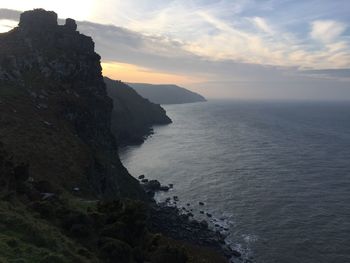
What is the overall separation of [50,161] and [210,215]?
138ft

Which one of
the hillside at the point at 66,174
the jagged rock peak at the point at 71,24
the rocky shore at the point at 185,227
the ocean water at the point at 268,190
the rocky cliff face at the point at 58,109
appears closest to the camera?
the hillside at the point at 66,174

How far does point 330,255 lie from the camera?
247 feet

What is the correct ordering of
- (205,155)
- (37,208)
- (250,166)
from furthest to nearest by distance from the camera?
(205,155), (250,166), (37,208)

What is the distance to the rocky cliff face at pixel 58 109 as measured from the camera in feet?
239

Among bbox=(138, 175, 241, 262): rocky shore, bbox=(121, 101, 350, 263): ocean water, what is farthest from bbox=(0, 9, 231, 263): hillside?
bbox=(121, 101, 350, 263): ocean water

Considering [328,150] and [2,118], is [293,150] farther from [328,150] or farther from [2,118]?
[2,118]

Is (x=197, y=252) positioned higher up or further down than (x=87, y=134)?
further down

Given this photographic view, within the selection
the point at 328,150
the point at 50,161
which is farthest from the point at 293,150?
the point at 50,161

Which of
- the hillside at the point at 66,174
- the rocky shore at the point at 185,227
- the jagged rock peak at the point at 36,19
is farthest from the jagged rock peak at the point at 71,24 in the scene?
the rocky shore at the point at 185,227

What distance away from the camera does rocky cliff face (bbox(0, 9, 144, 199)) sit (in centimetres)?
7275

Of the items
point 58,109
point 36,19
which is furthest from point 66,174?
point 36,19

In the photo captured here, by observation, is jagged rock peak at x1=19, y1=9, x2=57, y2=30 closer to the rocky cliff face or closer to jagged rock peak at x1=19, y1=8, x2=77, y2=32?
jagged rock peak at x1=19, y1=8, x2=77, y2=32

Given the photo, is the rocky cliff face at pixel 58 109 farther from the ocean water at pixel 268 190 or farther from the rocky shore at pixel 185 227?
the ocean water at pixel 268 190

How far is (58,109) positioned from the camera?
95.8 m
